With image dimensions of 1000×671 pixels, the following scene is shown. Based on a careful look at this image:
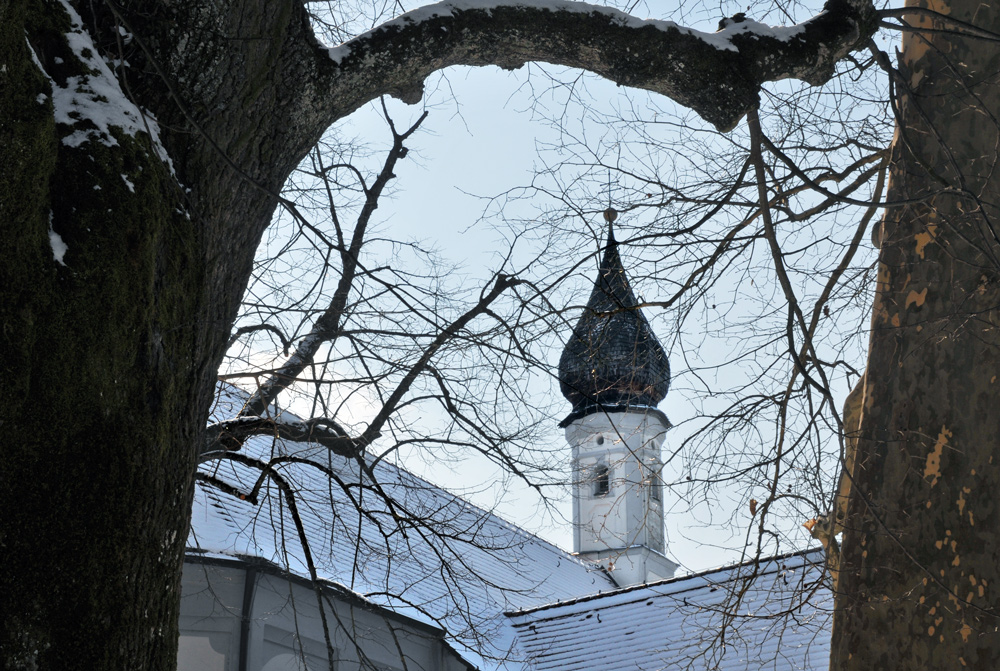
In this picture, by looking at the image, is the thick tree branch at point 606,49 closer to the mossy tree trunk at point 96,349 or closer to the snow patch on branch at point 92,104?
the mossy tree trunk at point 96,349

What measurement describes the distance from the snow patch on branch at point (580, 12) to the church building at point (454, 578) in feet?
5.21

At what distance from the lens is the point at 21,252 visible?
216 centimetres

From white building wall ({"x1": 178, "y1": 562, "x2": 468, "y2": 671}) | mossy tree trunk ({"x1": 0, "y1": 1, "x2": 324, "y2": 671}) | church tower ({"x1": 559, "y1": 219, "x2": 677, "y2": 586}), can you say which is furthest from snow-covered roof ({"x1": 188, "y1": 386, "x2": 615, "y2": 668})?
mossy tree trunk ({"x1": 0, "y1": 1, "x2": 324, "y2": 671})

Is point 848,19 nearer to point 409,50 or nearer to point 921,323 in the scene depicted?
point 921,323

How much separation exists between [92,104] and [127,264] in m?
0.42

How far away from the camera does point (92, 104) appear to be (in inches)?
96.7

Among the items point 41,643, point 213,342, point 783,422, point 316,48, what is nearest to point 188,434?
point 213,342

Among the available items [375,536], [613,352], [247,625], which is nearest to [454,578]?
[613,352]

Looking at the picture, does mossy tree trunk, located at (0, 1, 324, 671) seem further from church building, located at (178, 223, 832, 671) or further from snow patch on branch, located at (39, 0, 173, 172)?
church building, located at (178, 223, 832, 671)

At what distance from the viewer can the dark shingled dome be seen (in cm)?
519

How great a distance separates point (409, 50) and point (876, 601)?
7.65 feet

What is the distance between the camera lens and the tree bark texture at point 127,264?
6.80ft

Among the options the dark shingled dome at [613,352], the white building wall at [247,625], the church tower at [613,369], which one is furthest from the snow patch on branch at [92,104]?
the white building wall at [247,625]

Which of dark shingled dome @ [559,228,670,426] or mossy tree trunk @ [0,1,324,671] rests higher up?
dark shingled dome @ [559,228,670,426]
